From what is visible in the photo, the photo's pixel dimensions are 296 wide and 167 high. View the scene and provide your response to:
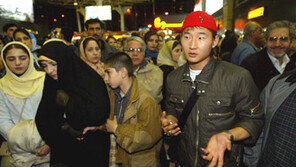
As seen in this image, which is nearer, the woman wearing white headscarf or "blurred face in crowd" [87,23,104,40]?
the woman wearing white headscarf

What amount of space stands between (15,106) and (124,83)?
1.52 metres

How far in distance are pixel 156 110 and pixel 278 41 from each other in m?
2.17

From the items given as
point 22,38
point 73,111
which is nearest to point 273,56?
point 73,111

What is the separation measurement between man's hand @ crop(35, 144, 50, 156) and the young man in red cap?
61.1 inches

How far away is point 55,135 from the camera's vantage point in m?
1.90

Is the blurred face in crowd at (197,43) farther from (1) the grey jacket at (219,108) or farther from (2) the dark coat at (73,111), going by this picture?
(2) the dark coat at (73,111)

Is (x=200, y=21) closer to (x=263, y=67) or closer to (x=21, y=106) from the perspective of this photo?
(x=263, y=67)

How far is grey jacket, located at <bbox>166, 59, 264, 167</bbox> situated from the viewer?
4.60 ft

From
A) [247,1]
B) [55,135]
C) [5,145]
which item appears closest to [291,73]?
[55,135]

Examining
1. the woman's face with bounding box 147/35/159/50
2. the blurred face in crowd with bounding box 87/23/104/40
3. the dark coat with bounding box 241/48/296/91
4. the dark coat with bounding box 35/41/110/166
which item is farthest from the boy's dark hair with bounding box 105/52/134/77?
the blurred face in crowd with bounding box 87/23/104/40

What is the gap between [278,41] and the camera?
2.55 metres

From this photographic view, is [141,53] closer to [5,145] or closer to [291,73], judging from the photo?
[291,73]

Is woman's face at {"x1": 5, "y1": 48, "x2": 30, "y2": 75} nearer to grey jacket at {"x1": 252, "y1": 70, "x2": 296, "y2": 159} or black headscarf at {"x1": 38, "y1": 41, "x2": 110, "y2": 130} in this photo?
black headscarf at {"x1": 38, "y1": 41, "x2": 110, "y2": 130}

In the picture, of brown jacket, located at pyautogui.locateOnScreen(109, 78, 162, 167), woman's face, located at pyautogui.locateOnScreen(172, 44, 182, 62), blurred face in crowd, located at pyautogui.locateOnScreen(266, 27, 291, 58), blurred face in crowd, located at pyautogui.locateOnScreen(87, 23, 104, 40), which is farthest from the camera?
blurred face in crowd, located at pyautogui.locateOnScreen(87, 23, 104, 40)
